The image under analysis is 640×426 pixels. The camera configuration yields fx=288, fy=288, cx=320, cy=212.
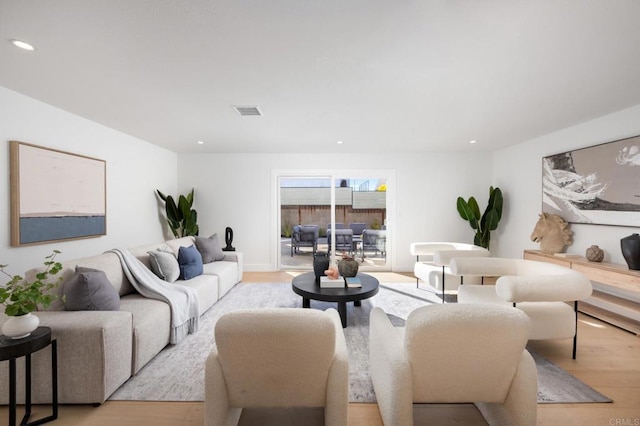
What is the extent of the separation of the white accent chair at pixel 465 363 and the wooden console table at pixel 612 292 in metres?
2.48

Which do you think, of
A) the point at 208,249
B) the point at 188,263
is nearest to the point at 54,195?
the point at 188,263

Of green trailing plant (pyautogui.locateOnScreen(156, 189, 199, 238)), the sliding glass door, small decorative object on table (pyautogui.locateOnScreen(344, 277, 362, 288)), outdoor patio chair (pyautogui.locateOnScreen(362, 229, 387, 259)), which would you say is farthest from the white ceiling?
outdoor patio chair (pyautogui.locateOnScreen(362, 229, 387, 259))

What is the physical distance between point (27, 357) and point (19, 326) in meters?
0.22

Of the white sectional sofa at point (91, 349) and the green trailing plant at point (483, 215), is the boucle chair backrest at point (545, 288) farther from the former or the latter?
the green trailing plant at point (483, 215)

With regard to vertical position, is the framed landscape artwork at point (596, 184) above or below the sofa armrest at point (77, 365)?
above

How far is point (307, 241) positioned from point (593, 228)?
14.5 ft

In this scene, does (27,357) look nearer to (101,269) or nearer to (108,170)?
(101,269)

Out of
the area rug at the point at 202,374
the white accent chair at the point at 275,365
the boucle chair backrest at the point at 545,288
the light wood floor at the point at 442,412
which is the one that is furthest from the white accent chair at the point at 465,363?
the boucle chair backrest at the point at 545,288

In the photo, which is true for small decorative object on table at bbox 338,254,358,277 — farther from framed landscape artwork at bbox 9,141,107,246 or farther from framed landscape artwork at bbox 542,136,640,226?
framed landscape artwork at bbox 9,141,107,246

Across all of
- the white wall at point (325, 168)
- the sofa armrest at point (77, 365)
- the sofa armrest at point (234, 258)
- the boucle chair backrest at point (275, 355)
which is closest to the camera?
the boucle chair backrest at point (275, 355)

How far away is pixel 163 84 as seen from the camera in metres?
2.57

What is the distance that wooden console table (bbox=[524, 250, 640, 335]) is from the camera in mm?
2863

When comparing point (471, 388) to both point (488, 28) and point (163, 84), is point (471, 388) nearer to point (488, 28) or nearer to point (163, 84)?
point (488, 28)

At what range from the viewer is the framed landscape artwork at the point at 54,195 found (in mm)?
2766
